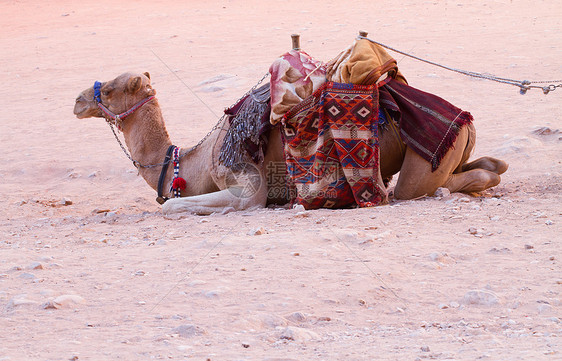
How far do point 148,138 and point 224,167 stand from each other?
984mm

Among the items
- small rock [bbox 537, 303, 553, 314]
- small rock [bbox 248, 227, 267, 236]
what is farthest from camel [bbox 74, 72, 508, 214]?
small rock [bbox 537, 303, 553, 314]

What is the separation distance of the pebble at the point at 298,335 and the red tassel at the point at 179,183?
12.2ft

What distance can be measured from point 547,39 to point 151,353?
13.0 meters

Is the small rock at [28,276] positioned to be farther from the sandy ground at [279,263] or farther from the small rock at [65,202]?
the small rock at [65,202]

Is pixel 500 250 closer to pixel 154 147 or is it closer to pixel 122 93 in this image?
pixel 154 147

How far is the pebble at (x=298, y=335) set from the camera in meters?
3.42

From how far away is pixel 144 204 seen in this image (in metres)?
8.17

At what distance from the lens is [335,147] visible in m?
6.27

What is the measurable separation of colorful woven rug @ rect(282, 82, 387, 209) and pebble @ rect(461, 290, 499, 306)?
2394 mm

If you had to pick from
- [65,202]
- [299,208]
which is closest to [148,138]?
[65,202]

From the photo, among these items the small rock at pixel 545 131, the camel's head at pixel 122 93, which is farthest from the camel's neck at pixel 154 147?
the small rock at pixel 545 131

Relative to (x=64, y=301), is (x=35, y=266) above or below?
below

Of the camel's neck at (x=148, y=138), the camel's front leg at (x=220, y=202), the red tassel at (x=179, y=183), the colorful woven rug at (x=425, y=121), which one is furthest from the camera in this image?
the camel's neck at (x=148, y=138)

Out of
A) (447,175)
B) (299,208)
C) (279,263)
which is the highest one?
(279,263)
